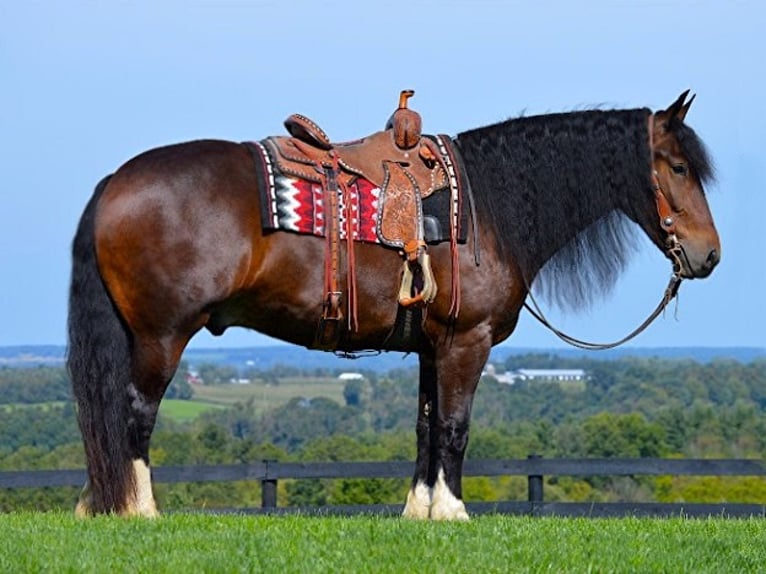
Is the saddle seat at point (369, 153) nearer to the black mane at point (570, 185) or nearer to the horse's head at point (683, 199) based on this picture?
the black mane at point (570, 185)

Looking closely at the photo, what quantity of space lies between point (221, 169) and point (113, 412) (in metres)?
1.58

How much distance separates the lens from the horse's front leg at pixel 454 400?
323 inches

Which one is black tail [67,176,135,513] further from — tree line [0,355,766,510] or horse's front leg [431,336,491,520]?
tree line [0,355,766,510]

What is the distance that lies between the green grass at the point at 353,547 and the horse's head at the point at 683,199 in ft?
6.24

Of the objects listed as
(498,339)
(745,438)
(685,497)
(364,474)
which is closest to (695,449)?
(745,438)

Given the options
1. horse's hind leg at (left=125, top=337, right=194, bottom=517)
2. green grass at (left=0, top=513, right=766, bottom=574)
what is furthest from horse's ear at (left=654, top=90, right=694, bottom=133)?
horse's hind leg at (left=125, top=337, right=194, bottom=517)

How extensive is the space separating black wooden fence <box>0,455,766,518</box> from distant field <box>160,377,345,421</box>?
55215mm

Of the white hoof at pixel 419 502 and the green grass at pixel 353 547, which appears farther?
the white hoof at pixel 419 502

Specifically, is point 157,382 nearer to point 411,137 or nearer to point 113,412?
point 113,412

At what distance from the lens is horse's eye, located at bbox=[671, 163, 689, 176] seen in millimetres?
8586

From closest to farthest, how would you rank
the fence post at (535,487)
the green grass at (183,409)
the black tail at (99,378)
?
the black tail at (99,378) < the fence post at (535,487) < the green grass at (183,409)

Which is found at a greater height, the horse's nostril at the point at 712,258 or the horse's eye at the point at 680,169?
the horse's eye at the point at 680,169

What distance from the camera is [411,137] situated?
841cm

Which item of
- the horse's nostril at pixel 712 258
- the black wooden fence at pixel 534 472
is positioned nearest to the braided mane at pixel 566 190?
the horse's nostril at pixel 712 258
